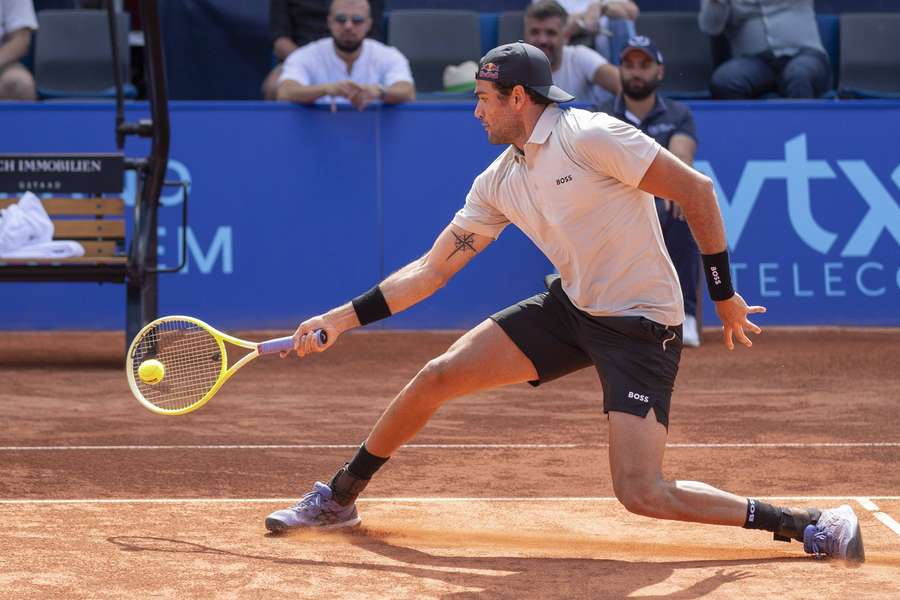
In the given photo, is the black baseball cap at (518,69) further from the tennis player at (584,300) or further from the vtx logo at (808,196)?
the vtx logo at (808,196)

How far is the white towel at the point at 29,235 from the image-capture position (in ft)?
31.3

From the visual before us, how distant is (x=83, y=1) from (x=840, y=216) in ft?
20.9

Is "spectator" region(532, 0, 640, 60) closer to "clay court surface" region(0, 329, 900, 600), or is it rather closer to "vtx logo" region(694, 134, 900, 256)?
"vtx logo" region(694, 134, 900, 256)

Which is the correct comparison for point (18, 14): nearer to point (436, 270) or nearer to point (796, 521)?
point (436, 270)

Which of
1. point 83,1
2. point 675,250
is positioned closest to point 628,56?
point 675,250

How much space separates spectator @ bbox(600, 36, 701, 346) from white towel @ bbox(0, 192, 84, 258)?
3.80m

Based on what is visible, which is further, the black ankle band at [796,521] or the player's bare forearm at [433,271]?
the player's bare forearm at [433,271]

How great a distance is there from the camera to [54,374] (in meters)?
9.41

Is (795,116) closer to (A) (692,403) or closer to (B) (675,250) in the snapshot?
(B) (675,250)

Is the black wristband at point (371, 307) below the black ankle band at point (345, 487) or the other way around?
the other way around

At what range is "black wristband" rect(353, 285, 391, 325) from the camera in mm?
5285

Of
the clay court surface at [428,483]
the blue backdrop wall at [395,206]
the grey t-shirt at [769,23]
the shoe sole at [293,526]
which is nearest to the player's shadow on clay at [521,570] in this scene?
the clay court surface at [428,483]

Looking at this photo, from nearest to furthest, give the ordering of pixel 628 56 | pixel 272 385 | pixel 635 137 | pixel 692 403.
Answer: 1. pixel 635 137
2. pixel 692 403
3. pixel 272 385
4. pixel 628 56

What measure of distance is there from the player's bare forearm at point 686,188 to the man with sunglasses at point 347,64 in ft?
21.3
